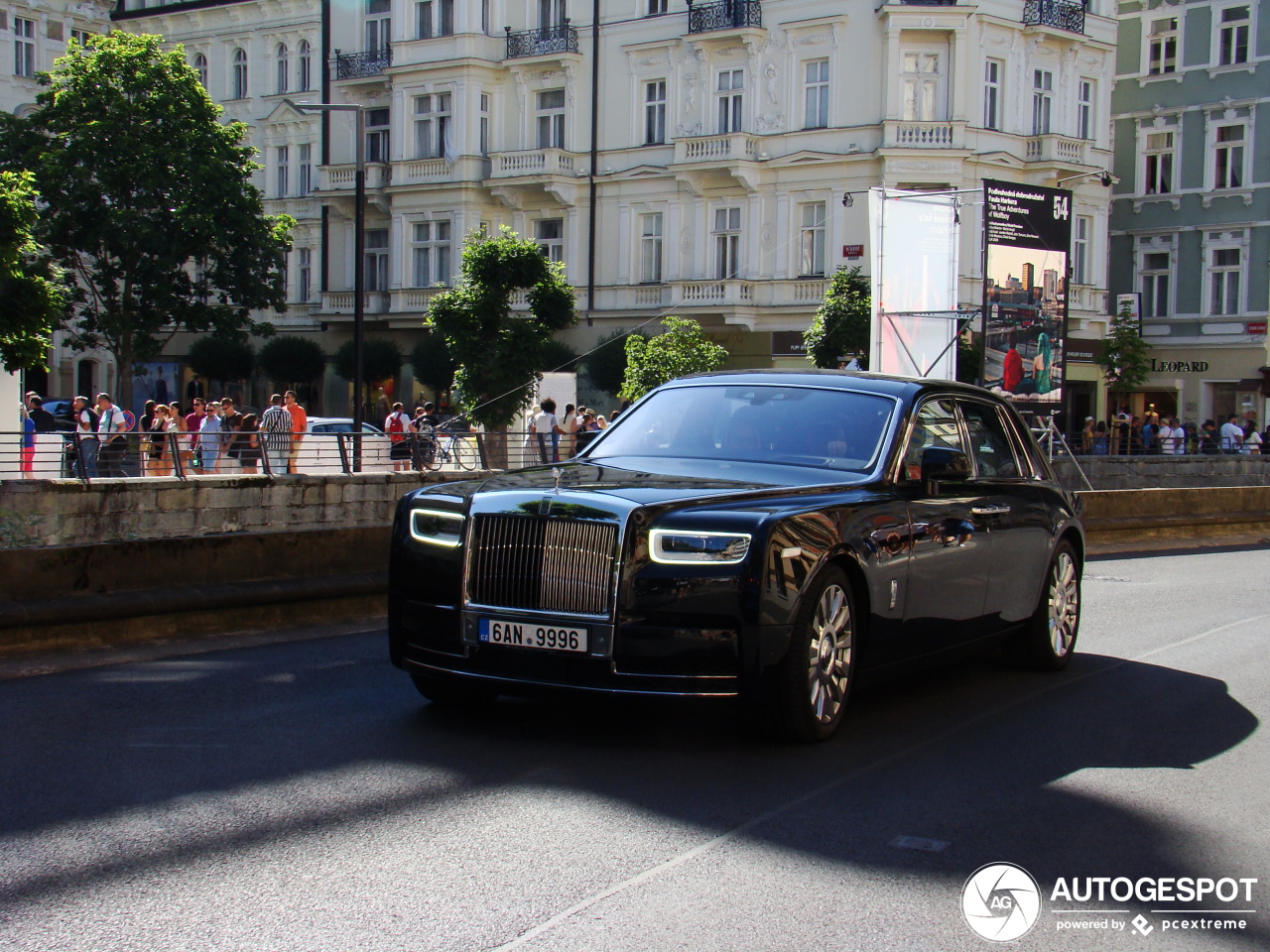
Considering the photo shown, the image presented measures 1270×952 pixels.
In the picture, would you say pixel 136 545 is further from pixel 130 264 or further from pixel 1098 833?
pixel 130 264

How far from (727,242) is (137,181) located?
703 inches

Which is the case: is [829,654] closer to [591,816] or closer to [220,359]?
[591,816]

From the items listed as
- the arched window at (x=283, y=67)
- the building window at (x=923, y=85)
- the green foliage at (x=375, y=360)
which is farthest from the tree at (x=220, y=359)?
the building window at (x=923, y=85)

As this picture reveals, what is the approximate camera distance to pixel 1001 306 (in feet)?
84.3

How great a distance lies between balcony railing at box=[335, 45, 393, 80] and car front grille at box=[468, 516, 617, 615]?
44.7 metres

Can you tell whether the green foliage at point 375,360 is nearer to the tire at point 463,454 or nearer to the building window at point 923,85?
the building window at point 923,85

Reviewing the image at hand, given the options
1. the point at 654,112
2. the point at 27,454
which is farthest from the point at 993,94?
the point at 27,454

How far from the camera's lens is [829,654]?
656 cm

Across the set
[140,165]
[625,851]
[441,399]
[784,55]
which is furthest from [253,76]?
[625,851]

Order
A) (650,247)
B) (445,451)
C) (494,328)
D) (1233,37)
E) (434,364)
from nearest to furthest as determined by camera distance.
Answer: (445,451) → (494,328) → (434,364) → (650,247) → (1233,37)

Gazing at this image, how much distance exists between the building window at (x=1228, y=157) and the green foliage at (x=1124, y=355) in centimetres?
739

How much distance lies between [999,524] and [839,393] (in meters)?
1.23

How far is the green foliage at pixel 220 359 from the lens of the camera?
49375 millimetres

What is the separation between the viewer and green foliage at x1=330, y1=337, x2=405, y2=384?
1816 inches
